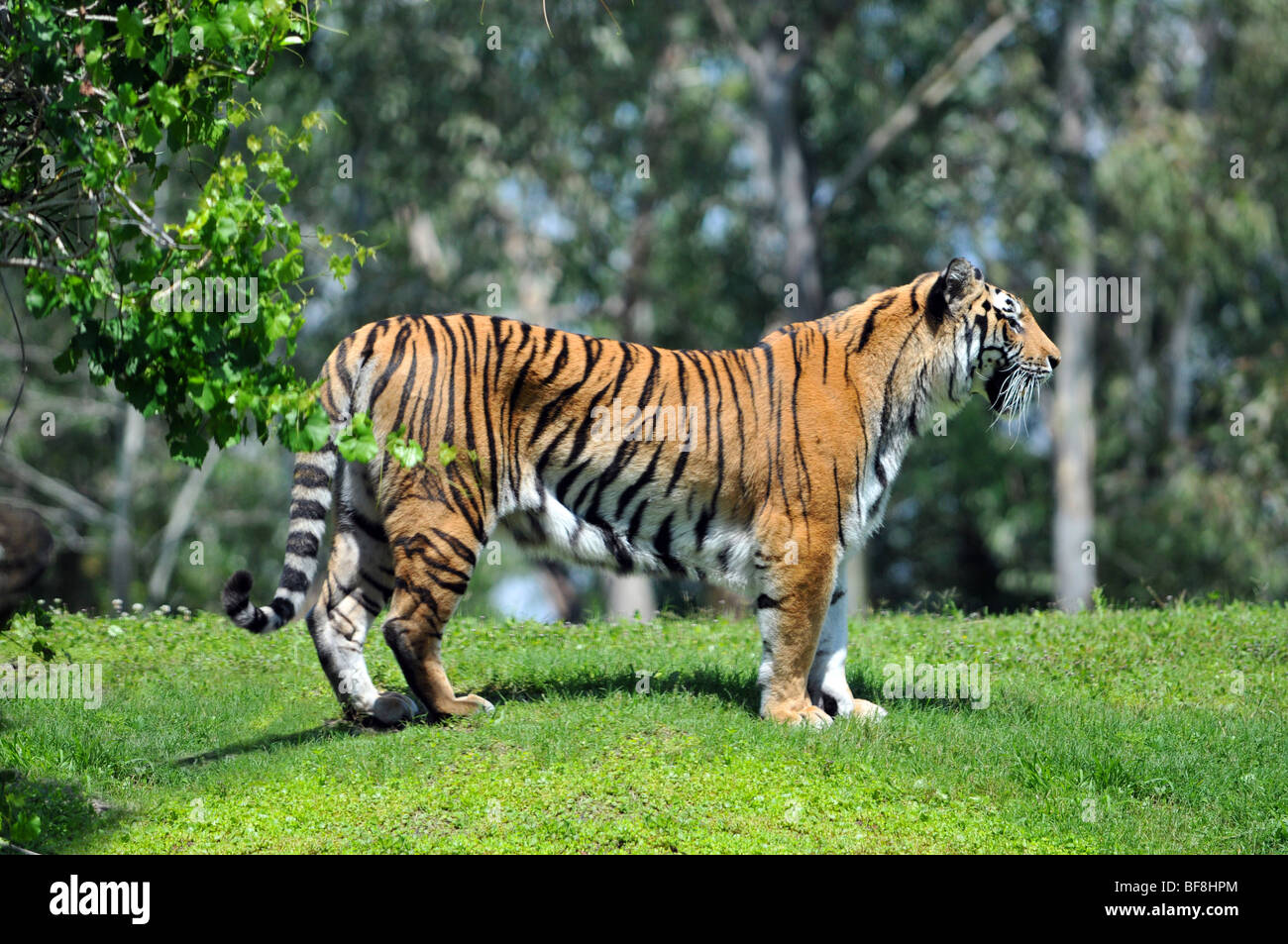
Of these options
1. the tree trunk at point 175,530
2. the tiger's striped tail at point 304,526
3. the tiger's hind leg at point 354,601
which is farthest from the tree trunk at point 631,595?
the tiger's striped tail at point 304,526

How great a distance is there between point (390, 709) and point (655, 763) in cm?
157

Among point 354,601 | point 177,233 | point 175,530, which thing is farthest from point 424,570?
point 175,530

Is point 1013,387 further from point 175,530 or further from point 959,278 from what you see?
point 175,530

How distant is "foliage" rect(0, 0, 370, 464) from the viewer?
250 inches

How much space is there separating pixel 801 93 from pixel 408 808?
19249 mm

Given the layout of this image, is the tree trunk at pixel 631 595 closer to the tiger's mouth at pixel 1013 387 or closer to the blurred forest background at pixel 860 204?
the blurred forest background at pixel 860 204

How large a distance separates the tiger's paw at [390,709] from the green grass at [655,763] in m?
0.10

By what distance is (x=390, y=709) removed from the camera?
826 cm

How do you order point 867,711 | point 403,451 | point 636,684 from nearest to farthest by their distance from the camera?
point 403,451 < point 867,711 < point 636,684

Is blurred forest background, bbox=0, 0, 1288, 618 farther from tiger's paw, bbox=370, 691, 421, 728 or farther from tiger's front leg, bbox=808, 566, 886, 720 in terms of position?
tiger's paw, bbox=370, 691, 421, 728

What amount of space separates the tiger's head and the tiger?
1 cm

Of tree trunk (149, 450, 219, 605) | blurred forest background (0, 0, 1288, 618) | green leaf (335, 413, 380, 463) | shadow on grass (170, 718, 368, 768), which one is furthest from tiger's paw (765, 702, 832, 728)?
tree trunk (149, 450, 219, 605)

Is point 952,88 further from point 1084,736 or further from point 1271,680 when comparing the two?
point 1084,736

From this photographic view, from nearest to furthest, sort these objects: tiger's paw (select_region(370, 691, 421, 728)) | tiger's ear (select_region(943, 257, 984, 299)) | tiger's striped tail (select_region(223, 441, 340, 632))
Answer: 1. tiger's striped tail (select_region(223, 441, 340, 632))
2. tiger's paw (select_region(370, 691, 421, 728))
3. tiger's ear (select_region(943, 257, 984, 299))
